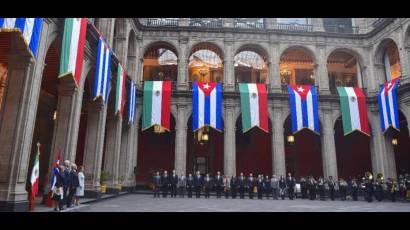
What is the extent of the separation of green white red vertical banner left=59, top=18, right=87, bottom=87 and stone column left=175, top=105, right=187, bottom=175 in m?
12.3

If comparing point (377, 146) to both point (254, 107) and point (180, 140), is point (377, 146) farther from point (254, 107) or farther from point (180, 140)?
point (180, 140)

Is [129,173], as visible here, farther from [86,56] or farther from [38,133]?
[86,56]

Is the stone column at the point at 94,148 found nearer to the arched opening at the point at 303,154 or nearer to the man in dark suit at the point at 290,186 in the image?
the man in dark suit at the point at 290,186

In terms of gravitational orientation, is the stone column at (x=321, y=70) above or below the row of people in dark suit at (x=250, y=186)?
above

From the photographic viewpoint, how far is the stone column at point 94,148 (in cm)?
1507

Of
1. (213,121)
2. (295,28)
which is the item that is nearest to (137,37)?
(213,121)

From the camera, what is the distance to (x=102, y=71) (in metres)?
14.6

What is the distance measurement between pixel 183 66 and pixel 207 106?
14.5 ft

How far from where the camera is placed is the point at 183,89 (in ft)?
79.5

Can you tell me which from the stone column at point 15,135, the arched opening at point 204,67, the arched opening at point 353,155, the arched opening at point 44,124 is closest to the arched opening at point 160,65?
the arched opening at point 204,67

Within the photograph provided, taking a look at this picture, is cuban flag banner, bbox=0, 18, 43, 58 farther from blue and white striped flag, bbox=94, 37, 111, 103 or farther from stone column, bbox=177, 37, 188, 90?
stone column, bbox=177, 37, 188, 90

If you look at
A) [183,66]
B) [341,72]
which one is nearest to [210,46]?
[183,66]

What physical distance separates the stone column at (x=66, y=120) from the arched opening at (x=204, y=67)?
52.6 feet
